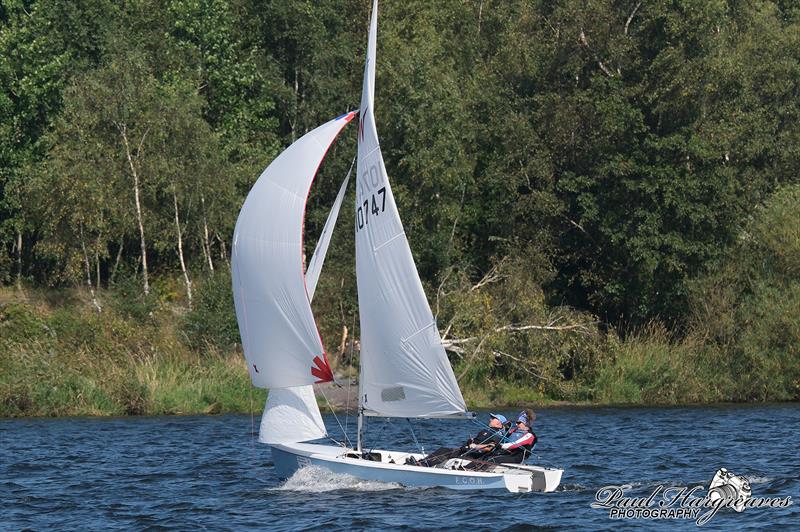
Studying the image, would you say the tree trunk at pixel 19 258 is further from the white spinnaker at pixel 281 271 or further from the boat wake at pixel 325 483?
the white spinnaker at pixel 281 271

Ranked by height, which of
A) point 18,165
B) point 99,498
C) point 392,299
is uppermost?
point 18,165

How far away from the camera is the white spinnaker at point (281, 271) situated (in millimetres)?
22875

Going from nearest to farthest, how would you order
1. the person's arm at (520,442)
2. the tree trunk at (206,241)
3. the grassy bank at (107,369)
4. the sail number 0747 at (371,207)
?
the sail number 0747 at (371,207)
the person's arm at (520,442)
the grassy bank at (107,369)
the tree trunk at (206,241)

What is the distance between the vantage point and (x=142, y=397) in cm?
3791

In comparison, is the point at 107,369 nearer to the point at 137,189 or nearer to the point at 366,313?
the point at 137,189

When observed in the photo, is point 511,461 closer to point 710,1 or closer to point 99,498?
point 99,498

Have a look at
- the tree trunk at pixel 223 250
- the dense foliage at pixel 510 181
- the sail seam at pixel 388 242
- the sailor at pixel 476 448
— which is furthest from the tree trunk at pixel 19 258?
the sailor at pixel 476 448

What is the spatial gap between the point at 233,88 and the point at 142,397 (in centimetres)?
2018

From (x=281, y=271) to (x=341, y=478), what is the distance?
3794 mm

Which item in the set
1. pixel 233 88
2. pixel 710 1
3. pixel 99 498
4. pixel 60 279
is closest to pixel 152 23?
pixel 233 88

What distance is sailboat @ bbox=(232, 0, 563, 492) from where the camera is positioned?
2288cm

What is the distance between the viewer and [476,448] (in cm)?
2358

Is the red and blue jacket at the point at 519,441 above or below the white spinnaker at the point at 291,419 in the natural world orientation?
below

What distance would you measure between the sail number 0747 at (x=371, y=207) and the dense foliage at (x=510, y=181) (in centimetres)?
1868
